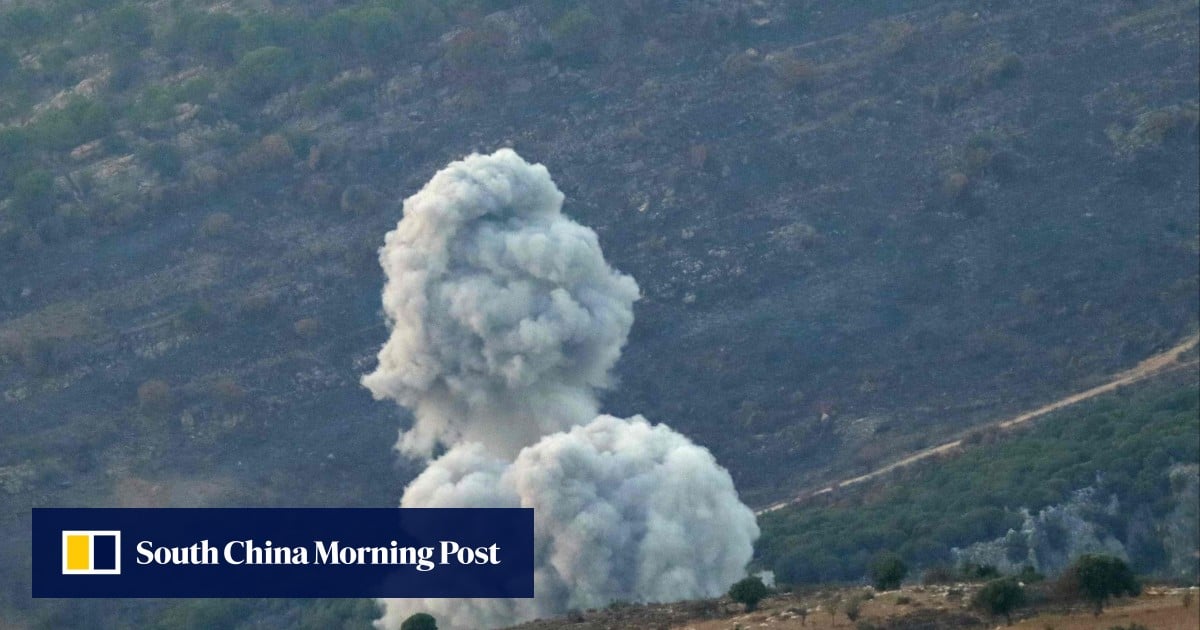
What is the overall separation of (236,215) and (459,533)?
34852 mm

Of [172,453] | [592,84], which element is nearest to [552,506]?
[172,453]

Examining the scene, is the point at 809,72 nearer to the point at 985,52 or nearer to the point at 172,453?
the point at 985,52

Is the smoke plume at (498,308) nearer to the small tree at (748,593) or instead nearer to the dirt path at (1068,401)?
the dirt path at (1068,401)

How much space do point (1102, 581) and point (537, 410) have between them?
86.3ft

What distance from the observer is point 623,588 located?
68500 millimetres

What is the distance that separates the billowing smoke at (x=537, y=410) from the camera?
6875 cm

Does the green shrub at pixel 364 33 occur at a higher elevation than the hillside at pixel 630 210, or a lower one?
higher

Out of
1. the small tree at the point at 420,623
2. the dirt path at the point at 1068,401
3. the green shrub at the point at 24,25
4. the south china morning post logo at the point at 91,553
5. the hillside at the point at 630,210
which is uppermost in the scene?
the green shrub at the point at 24,25

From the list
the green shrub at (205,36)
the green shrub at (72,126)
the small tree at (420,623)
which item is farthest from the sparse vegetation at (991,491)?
the green shrub at (205,36)

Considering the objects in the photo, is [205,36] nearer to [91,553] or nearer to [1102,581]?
[91,553]

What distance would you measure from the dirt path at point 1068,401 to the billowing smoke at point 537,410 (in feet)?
32.5

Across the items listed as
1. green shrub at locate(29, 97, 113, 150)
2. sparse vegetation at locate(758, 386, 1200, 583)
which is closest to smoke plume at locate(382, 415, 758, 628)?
sparse vegetation at locate(758, 386, 1200, 583)

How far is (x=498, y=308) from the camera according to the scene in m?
73.6

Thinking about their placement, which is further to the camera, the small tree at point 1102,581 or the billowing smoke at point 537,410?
the billowing smoke at point 537,410
